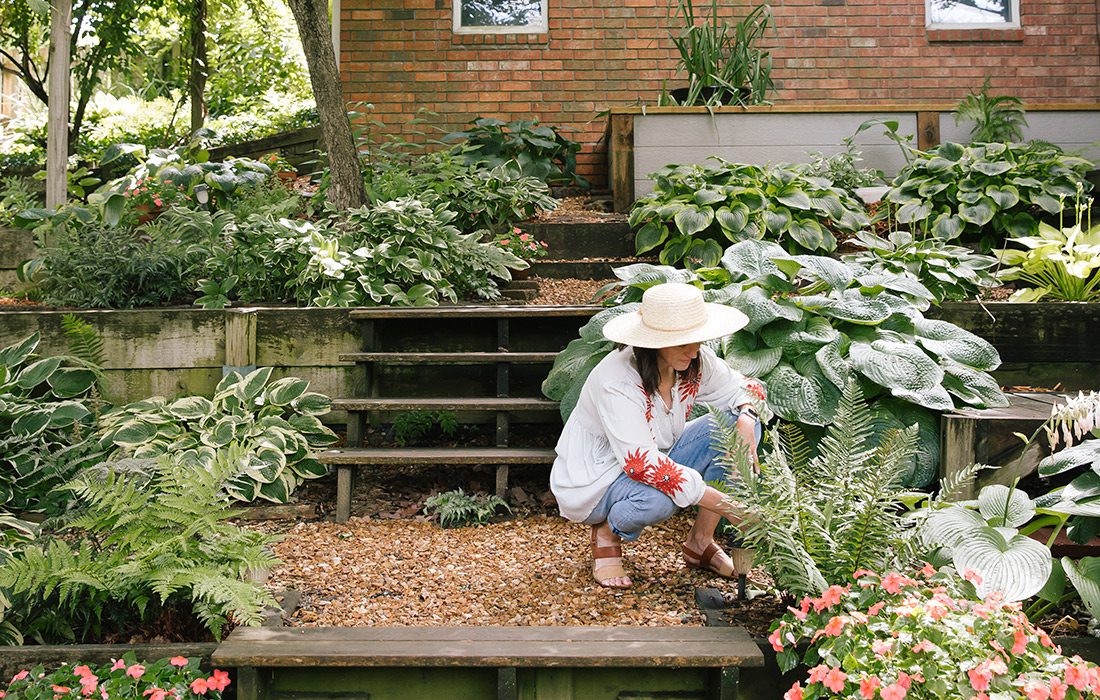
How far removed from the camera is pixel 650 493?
2.83 metres

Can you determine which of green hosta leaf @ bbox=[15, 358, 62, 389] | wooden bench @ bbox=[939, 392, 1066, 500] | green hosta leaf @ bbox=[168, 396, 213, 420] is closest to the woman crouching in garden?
wooden bench @ bbox=[939, 392, 1066, 500]

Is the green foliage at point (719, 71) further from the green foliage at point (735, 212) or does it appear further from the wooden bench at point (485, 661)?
the wooden bench at point (485, 661)

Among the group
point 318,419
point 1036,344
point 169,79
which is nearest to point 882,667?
point 1036,344

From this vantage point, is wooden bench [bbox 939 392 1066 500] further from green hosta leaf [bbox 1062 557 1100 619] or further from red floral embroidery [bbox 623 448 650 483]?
red floral embroidery [bbox 623 448 650 483]

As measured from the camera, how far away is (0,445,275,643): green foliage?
7.97ft

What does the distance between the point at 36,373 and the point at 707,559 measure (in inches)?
116

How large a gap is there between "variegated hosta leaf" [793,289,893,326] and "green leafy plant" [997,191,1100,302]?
4.41 feet

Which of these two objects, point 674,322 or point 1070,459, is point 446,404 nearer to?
point 674,322

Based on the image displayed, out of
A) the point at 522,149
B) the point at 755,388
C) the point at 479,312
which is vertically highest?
the point at 522,149

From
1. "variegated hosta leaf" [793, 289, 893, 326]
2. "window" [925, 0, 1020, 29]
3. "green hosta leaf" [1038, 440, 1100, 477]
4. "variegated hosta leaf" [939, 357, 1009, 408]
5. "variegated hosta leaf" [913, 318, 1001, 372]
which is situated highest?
"window" [925, 0, 1020, 29]

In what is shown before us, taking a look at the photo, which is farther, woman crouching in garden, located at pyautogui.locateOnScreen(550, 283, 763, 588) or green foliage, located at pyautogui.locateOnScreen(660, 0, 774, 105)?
green foliage, located at pyautogui.locateOnScreen(660, 0, 774, 105)

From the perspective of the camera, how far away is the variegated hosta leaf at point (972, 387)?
3.34m

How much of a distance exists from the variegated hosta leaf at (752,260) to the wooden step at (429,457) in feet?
3.62

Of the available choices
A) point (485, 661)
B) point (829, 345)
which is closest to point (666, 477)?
point (485, 661)
